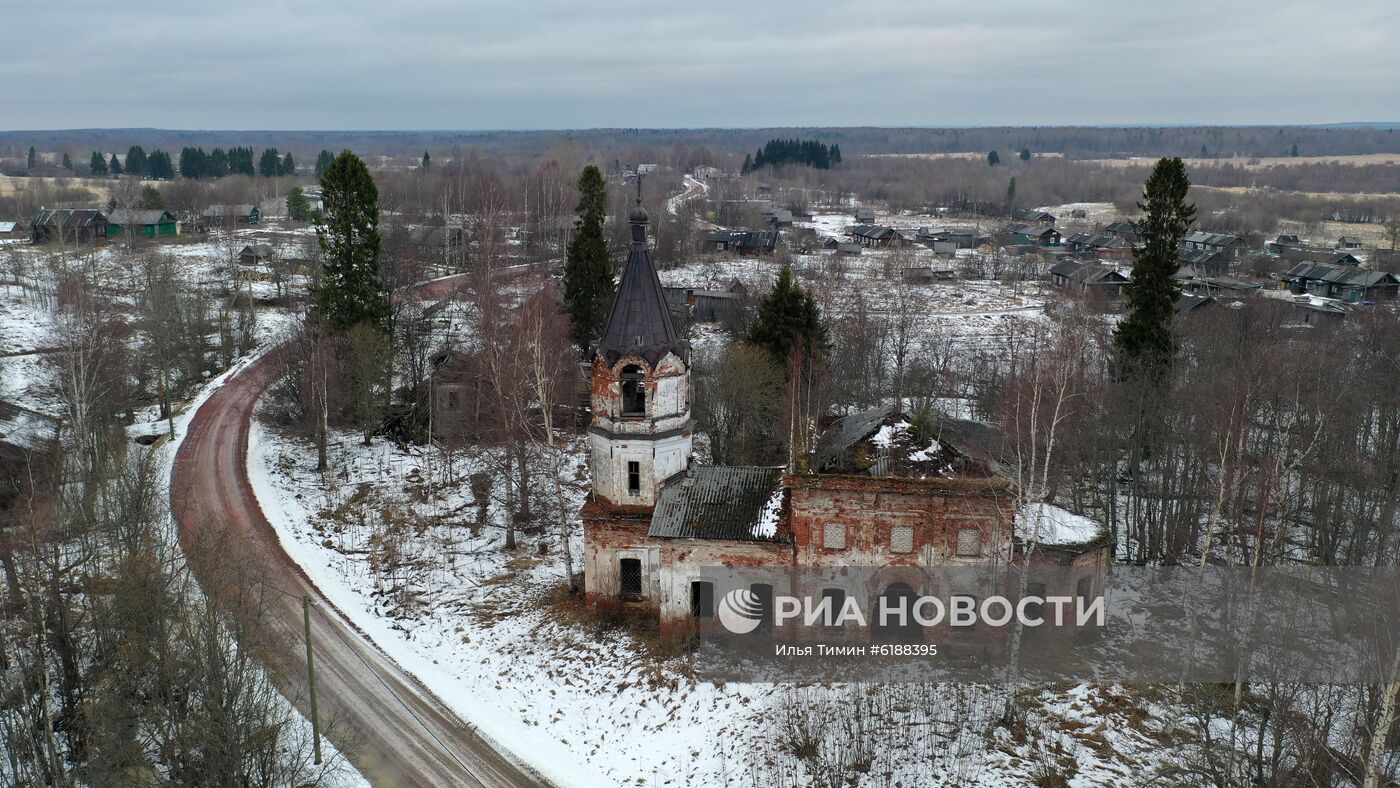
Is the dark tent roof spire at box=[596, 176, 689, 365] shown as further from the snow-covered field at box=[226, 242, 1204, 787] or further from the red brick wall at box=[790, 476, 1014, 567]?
the snow-covered field at box=[226, 242, 1204, 787]

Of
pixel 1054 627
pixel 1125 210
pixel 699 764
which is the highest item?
pixel 1125 210

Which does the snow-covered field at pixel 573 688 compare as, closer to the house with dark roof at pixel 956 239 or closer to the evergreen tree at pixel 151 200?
the evergreen tree at pixel 151 200

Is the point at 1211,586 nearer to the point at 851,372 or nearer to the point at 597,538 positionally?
the point at 597,538

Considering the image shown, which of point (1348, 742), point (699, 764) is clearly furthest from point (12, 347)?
point (1348, 742)

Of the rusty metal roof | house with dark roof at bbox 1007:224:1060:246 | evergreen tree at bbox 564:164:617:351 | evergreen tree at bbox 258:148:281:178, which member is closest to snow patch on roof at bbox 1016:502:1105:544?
the rusty metal roof

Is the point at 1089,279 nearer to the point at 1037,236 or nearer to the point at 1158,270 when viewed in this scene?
the point at 1158,270

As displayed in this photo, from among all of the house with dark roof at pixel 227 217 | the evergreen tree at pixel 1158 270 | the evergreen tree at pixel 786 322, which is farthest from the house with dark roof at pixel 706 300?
the house with dark roof at pixel 227 217

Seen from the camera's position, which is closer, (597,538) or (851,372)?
(597,538)

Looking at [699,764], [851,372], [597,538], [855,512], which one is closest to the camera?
[699,764]
